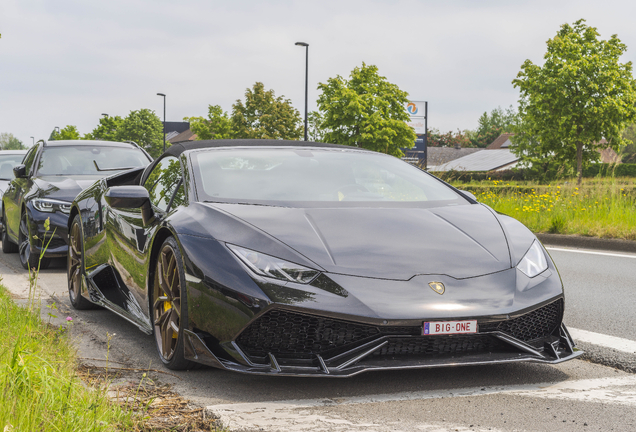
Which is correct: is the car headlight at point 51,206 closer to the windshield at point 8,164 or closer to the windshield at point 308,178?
the windshield at point 308,178

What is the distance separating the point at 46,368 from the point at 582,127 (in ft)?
153

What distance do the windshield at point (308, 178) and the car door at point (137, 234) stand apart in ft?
0.92

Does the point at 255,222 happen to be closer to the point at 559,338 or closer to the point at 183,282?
the point at 183,282

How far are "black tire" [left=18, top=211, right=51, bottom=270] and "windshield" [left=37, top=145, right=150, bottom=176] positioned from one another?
2.99 ft

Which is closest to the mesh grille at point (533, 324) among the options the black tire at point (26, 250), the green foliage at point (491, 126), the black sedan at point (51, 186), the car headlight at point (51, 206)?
the black sedan at point (51, 186)

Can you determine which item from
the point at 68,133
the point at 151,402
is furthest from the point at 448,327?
the point at 68,133

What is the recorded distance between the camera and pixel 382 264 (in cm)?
330

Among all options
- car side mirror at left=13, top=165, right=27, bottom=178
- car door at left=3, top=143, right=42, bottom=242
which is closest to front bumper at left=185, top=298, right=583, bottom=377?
car door at left=3, top=143, right=42, bottom=242

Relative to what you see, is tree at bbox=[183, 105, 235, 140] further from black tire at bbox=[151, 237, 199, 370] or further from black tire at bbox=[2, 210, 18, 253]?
black tire at bbox=[151, 237, 199, 370]

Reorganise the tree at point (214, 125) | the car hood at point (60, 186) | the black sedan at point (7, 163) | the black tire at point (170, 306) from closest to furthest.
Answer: the black tire at point (170, 306) < the car hood at point (60, 186) < the black sedan at point (7, 163) < the tree at point (214, 125)

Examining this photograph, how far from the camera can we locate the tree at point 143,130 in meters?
79.2

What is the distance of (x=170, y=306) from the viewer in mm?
3746

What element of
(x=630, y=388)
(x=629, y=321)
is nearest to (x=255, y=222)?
(x=630, y=388)

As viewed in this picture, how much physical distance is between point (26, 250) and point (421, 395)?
646cm
